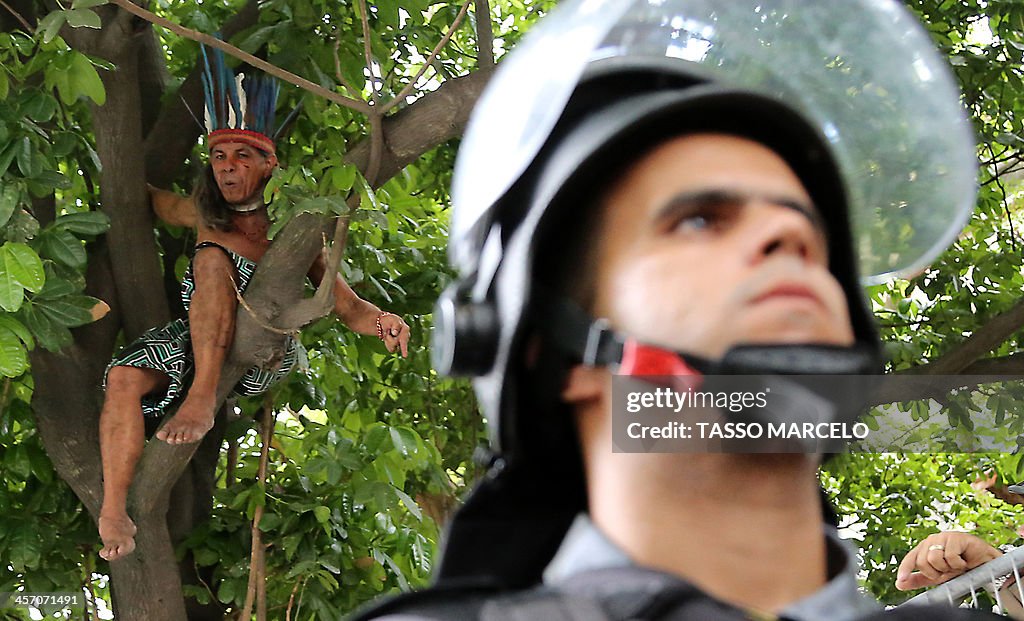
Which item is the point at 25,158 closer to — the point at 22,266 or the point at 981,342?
the point at 22,266

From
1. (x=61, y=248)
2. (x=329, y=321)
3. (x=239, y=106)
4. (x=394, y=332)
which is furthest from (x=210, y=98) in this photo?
(x=394, y=332)

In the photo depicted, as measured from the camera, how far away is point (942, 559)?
0.68 metres

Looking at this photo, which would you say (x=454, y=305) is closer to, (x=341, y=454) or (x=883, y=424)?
(x=883, y=424)

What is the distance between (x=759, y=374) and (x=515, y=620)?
15cm

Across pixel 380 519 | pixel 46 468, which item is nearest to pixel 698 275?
pixel 380 519

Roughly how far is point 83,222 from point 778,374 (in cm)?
165

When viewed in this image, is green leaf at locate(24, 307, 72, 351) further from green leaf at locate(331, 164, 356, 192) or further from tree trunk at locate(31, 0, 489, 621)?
green leaf at locate(331, 164, 356, 192)

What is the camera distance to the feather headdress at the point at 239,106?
2.08 metres

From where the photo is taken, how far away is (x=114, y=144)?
2.30 meters

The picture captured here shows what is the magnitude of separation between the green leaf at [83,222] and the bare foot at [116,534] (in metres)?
0.57

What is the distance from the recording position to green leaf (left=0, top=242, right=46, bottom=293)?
160 cm

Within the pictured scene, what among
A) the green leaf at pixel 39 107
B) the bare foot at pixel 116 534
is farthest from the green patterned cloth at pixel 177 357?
the green leaf at pixel 39 107

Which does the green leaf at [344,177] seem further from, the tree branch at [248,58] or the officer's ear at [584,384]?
the officer's ear at [584,384]

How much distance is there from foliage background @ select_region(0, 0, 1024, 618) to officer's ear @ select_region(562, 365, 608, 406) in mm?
1161
